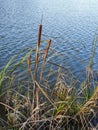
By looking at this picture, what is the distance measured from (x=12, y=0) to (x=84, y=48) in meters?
19.0

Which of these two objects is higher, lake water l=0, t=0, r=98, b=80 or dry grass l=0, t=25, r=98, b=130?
dry grass l=0, t=25, r=98, b=130

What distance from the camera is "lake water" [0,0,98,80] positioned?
1236 centimetres

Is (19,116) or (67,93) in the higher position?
(67,93)

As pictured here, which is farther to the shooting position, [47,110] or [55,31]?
[55,31]

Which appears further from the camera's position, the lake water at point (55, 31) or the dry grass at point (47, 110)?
the lake water at point (55, 31)

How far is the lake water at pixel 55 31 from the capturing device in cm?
1236

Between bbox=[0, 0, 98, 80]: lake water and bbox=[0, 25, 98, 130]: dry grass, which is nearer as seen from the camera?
bbox=[0, 25, 98, 130]: dry grass

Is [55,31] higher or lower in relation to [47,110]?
Result: lower

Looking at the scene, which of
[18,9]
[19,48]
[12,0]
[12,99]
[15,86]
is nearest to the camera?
[12,99]

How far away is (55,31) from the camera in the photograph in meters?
18.4

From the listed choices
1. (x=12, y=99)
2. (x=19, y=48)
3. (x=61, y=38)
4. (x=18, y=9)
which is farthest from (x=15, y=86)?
(x=18, y=9)

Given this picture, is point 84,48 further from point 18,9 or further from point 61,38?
point 18,9

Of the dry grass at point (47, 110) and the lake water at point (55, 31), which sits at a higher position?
the dry grass at point (47, 110)

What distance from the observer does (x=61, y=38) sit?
16359mm
